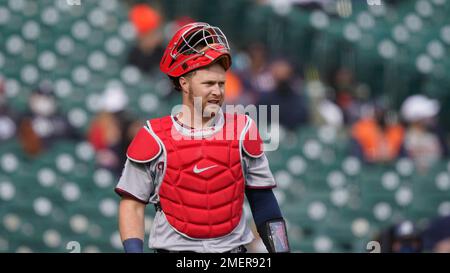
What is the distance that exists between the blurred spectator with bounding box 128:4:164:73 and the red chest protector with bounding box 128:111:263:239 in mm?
3397

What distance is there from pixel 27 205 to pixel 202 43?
3.74 meters

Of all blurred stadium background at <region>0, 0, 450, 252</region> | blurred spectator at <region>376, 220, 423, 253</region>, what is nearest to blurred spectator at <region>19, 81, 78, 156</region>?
blurred stadium background at <region>0, 0, 450, 252</region>

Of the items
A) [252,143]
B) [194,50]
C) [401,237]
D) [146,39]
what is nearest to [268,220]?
[252,143]

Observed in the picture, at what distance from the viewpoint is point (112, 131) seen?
584cm

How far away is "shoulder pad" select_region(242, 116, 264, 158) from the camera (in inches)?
105

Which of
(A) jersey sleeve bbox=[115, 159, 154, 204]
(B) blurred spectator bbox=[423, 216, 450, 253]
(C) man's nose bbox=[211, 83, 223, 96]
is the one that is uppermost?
(C) man's nose bbox=[211, 83, 223, 96]

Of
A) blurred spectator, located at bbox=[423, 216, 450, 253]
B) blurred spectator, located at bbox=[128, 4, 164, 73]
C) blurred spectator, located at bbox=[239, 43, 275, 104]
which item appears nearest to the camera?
blurred spectator, located at bbox=[423, 216, 450, 253]

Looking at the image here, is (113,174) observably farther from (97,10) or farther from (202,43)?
(202,43)

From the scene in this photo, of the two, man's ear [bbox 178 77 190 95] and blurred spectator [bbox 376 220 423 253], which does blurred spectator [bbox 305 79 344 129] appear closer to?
blurred spectator [bbox 376 220 423 253]

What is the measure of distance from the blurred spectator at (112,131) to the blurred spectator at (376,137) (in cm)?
150

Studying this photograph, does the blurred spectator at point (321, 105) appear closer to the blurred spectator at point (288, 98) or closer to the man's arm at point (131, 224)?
the blurred spectator at point (288, 98)

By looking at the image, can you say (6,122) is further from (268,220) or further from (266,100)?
(268,220)

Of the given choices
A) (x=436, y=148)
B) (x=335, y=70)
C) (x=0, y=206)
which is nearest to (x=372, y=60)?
(x=335, y=70)
